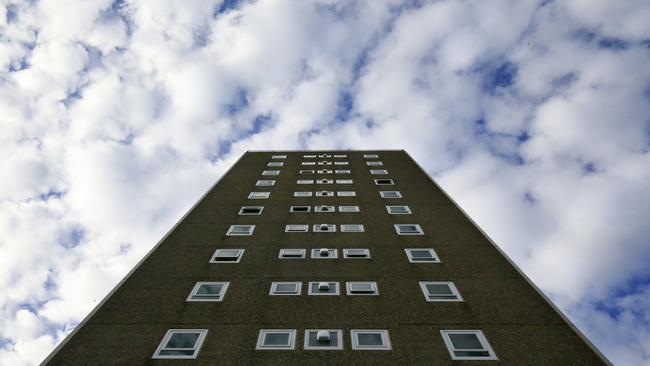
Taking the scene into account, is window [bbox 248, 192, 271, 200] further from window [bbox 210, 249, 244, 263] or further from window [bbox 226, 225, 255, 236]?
window [bbox 210, 249, 244, 263]

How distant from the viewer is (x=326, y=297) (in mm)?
16406

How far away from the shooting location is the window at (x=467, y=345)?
13180 millimetres

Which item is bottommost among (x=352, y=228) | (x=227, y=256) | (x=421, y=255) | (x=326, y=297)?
(x=326, y=297)

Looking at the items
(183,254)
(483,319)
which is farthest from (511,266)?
(183,254)

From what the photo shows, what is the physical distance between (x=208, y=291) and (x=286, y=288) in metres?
3.66

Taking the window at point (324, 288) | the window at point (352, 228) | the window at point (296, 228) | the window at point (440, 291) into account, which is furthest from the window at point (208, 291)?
the window at point (440, 291)

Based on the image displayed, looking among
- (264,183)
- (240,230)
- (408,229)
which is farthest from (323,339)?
(264,183)

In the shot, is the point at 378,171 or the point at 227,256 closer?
the point at 227,256

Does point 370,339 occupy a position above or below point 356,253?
below

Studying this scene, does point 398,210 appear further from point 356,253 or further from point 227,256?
point 227,256

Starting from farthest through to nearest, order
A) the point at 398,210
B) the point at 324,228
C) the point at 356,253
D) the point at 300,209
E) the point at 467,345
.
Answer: the point at 300,209
the point at 398,210
the point at 324,228
the point at 356,253
the point at 467,345

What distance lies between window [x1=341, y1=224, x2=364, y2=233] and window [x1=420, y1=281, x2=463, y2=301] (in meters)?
5.80

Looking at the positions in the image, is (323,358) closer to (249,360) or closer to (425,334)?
(249,360)

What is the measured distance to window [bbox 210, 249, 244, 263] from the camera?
63.6 feet
